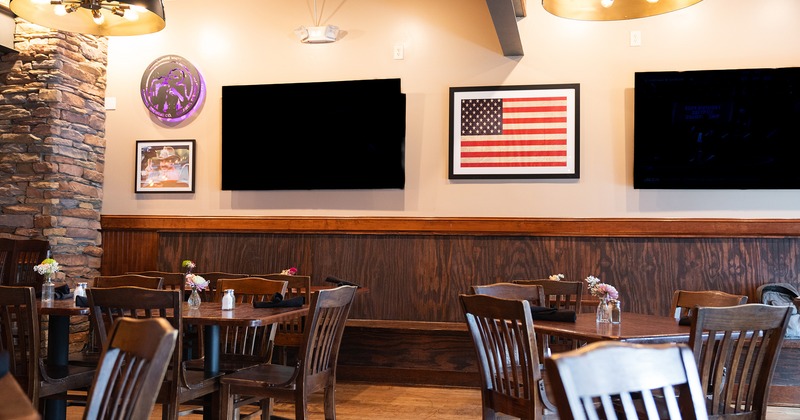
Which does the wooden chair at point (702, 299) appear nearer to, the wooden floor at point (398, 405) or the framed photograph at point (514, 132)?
the wooden floor at point (398, 405)

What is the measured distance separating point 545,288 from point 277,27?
147 inches

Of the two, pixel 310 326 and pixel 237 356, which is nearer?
pixel 310 326

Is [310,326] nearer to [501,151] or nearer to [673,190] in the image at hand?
[501,151]

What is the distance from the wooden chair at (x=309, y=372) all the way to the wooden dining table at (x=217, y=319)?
132 mm

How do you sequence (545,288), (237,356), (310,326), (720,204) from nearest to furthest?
(310,326) < (237,356) < (545,288) < (720,204)

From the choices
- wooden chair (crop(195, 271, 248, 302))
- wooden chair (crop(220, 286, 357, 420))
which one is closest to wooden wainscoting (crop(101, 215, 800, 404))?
wooden chair (crop(195, 271, 248, 302))

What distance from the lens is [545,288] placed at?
4852 millimetres

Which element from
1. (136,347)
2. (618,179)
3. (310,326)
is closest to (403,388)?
(618,179)

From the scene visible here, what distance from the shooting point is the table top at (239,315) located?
3.49 metres

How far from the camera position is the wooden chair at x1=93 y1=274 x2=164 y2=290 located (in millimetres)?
4379

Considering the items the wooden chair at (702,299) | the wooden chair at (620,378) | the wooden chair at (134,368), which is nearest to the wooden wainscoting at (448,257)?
the wooden chair at (702,299)

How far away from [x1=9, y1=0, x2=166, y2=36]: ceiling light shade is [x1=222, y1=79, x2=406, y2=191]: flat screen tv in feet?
5.99

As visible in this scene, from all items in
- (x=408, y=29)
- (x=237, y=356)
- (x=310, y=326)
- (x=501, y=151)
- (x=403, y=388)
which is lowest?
(x=403, y=388)

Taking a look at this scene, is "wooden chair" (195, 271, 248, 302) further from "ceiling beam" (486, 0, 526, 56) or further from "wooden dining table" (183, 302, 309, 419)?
"ceiling beam" (486, 0, 526, 56)
